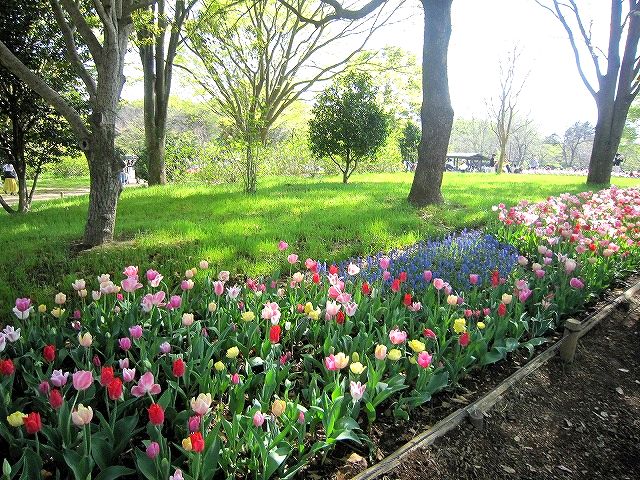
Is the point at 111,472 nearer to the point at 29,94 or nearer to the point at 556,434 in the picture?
the point at 556,434

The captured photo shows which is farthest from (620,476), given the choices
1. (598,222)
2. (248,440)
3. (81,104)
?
(81,104)

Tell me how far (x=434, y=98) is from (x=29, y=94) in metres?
7.22

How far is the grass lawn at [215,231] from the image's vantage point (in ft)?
12.6

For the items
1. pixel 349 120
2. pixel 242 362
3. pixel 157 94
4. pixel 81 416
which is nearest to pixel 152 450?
pixel 81 416

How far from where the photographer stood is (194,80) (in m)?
18.8

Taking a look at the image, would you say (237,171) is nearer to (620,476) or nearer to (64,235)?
(64,235)

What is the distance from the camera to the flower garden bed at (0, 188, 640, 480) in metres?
1.55

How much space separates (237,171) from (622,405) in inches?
401

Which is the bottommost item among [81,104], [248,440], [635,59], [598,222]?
[248,440]

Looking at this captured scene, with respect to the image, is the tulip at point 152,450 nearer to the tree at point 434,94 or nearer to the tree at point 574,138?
the tree at point 434,94

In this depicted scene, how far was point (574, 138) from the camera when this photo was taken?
192 feet

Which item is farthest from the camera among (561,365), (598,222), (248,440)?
(598,222)

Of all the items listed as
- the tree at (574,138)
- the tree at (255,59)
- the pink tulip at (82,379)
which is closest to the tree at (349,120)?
the tree at (255,59)

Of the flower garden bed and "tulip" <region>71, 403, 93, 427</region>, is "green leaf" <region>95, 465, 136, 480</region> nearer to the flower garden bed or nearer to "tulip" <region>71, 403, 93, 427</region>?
the flower garden bed
